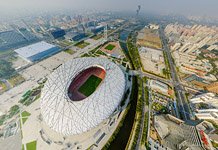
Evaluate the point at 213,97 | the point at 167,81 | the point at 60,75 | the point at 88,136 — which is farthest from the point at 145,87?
the point at 60,75

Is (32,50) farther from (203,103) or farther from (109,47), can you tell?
(203,103)

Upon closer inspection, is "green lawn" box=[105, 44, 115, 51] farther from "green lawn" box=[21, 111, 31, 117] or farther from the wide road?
"green lawn" box=[21, 111, 31, 117]

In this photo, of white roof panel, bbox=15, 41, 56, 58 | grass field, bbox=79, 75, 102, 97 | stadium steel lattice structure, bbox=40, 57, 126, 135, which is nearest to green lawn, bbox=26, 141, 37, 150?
stadium steel lattice structure, bbox=40, 57, 126, 135

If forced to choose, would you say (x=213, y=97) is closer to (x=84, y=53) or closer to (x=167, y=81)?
(x=167, y=81)

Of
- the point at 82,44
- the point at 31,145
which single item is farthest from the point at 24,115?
the point at 82,44

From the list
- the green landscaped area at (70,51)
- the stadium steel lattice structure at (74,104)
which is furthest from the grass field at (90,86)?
the green landscaped area at (70,51)

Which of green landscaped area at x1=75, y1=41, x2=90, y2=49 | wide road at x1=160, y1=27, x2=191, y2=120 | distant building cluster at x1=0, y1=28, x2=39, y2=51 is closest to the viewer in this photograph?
wide road at x1=160, y1=27, x2=191, y2=120
